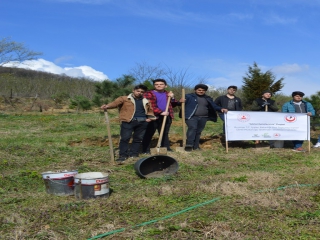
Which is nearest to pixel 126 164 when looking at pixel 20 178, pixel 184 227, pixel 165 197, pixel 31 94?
pixel 20 178

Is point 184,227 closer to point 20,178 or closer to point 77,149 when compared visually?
point 20,178

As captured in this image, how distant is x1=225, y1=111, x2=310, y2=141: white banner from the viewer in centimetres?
931

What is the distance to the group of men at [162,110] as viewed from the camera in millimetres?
7477

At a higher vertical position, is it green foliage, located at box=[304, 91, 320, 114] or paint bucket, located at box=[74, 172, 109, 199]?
green foliage, located at box=[304, 91, 320, 114]

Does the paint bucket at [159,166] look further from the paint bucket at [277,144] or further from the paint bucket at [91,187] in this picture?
the paint bucket at [277,144]

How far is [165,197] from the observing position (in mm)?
4633

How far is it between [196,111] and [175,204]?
185 inches

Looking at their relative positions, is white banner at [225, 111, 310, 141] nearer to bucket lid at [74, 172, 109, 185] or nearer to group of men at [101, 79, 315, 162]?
group of men at [101, 79, 315, 162]

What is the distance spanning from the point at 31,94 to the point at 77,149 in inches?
1865

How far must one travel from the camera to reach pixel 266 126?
947 cm

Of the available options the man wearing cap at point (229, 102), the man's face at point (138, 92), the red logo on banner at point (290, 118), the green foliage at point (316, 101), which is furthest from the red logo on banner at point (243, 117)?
the green foliage at point (316, 101)

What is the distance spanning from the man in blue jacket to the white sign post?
526 mm

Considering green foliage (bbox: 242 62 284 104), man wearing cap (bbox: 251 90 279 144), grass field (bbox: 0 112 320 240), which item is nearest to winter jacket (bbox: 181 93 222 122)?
man wearing cap (bbox: 251 90 279 144)

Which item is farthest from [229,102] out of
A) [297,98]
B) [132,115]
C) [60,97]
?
[60,97]
